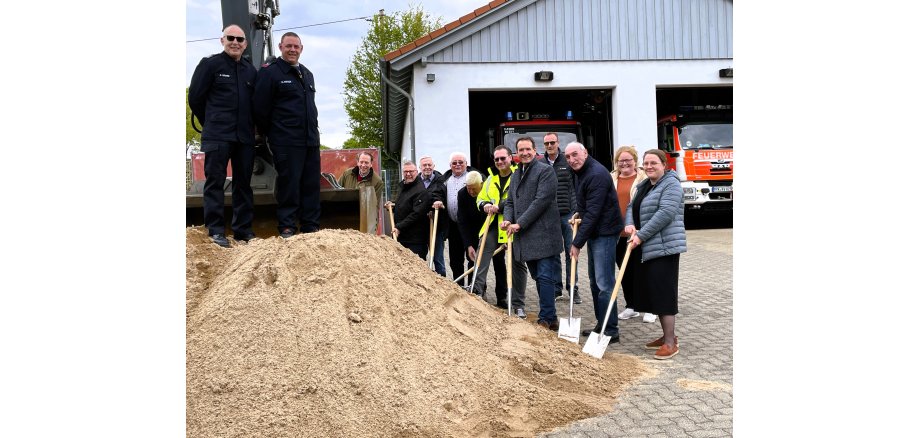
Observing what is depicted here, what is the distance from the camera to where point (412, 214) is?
827 centimetres

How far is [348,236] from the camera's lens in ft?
19.2

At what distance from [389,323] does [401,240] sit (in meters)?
3.34

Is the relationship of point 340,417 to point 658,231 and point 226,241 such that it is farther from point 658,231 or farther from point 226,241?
point 658,231

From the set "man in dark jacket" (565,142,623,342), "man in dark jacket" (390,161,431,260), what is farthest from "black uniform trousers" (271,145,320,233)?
"man in dark jacket" (565,142,623,342)

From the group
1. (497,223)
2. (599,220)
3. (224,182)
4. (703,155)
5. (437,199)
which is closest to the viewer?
(224,182)

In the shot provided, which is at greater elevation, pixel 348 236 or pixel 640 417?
pixel 348 236

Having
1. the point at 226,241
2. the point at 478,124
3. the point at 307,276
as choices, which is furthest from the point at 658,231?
the point at 478,124

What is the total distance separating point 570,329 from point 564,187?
7.07 feet

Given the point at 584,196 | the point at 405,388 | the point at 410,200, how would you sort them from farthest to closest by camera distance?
the point at 410,200 < the point at 584,196 < the point at 405,388

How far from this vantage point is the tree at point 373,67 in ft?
113

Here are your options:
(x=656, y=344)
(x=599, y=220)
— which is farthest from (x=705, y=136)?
(x=656, y=344)

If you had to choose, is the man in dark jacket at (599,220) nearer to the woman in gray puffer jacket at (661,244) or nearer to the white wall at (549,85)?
the woman in gray puffer jacket at (661,244)

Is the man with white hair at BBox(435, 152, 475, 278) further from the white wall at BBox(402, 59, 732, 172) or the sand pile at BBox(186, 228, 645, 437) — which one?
the white wall at BBox(402, 59, 732, 172)

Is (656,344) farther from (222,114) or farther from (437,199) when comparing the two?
(222,114)
